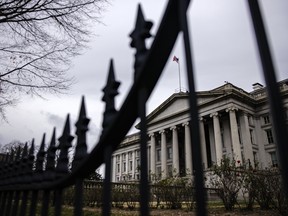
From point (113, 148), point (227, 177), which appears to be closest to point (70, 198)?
point (227, 177)

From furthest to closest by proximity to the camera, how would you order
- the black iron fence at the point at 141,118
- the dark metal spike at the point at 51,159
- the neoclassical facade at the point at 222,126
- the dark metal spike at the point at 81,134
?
the neoclassical facade at the point at 222,126 → the dark metal spike at the point at 51,159 → the dark metal spike at the point at 81,134 → the black iron fence at the point at 141,118

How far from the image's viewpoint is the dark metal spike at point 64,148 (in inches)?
76.9

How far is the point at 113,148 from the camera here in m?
1.55

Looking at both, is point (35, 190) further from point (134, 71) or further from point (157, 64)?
point (157, 64)

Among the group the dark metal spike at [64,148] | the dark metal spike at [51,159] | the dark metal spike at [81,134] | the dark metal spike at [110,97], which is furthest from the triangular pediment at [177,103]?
the dark metal spike at [110,97]

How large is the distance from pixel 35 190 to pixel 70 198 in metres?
10.3

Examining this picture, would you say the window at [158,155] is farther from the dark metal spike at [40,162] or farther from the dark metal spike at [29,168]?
the dark metal spike at [40,162]

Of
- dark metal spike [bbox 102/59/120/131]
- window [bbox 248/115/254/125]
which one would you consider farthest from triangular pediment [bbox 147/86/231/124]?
dark metal spike [bbox 102/59/120/131]

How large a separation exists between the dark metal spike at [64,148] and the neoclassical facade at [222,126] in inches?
1200

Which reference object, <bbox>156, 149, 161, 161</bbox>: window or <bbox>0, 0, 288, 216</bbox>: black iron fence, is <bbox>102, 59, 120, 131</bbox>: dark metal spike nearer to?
<bbox>0, 0, 288, 216</bbox>: black iron fence

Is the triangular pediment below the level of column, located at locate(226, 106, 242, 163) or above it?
above

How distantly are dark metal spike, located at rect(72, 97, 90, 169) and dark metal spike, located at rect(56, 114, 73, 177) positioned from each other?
0.63 ft

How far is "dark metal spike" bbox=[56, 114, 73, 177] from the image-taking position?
1.95m

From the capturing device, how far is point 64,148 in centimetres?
196
